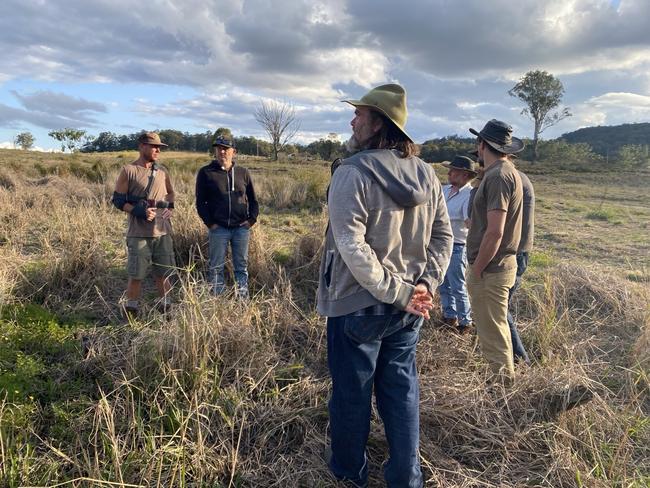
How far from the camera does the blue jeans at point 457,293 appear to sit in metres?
4.31

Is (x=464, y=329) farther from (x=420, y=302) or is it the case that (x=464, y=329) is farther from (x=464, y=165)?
(x=420, y=302)

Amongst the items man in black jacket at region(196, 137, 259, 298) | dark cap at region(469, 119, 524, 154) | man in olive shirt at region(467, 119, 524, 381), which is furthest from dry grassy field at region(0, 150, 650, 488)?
dark cap at region(469, 119, 524, 154)

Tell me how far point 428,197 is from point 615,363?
9.47 feet

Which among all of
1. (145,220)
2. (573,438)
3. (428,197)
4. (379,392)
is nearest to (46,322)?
(145,220)

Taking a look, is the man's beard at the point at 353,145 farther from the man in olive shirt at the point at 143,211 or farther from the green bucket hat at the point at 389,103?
the man in olive shirt at the point at 143,211

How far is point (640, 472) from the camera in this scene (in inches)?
99.1

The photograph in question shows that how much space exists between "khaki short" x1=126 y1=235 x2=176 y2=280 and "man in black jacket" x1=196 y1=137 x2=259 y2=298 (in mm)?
438

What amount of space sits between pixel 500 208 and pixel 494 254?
0.32m

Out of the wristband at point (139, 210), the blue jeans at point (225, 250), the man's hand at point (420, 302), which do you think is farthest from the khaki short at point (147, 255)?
the man's hand at point (420, 302)

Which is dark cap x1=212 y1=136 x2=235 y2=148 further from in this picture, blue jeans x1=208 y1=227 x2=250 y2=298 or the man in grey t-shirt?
the man in grey t-shirt

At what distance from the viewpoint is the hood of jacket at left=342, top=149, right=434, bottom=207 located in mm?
1921

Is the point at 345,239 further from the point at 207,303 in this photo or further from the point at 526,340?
the point at 526,340

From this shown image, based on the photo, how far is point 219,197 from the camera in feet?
15.1

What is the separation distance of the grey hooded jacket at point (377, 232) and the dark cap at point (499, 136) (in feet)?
3.97
